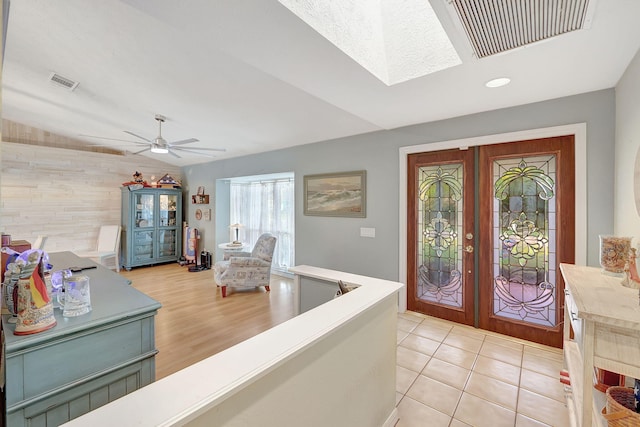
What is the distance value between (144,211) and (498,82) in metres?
6.62

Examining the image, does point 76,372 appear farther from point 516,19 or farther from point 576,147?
point 576,147

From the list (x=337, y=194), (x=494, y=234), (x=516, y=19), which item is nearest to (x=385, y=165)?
(x=337, y=194)

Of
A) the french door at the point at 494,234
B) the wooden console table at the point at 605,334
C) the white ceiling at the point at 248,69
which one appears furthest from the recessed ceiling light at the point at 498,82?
the wooden console table at the point at 605,334

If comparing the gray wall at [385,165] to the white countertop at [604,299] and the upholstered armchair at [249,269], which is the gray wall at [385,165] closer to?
the upholstered armchair at [249,269]

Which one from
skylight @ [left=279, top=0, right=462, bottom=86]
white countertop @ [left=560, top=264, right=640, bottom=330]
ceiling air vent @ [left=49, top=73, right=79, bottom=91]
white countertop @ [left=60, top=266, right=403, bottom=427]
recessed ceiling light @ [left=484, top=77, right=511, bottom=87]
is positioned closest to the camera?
white countertop @ [left=60, top=266, right=403, bottom=427]

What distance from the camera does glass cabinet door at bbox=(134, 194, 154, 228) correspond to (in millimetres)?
6070

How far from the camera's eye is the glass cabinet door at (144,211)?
607cm

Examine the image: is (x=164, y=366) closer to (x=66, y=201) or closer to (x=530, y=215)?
(x=530, y=215)

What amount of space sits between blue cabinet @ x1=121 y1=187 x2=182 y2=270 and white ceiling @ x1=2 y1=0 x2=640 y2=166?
87.6 inches

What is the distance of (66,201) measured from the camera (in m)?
5.47

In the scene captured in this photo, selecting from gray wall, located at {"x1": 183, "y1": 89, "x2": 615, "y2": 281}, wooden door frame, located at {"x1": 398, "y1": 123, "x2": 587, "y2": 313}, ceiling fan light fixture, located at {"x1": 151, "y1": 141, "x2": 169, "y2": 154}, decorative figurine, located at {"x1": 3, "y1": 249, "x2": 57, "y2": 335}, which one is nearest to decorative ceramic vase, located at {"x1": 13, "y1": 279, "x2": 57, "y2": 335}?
decorative figurine, located at {"x1": 3, "y1": 249, "x2": 57, "y2": 335}

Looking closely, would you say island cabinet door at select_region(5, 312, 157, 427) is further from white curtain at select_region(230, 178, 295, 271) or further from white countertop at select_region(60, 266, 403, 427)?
white curtain at select_region(230, 178, 295, 271)

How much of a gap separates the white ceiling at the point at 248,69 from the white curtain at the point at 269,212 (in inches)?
63.3

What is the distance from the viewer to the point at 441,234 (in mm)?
3271
